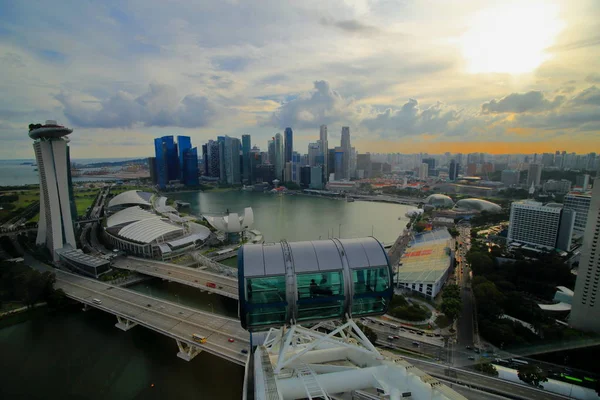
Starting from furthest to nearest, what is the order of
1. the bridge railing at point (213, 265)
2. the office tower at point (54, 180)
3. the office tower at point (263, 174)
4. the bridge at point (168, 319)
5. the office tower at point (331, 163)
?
the office tower at point (331, 163) < the office tower at point (263, 174) < the office tower at point (54, 180) < the bridge railing at point (213, 265) < the bridge at point (168, 319)

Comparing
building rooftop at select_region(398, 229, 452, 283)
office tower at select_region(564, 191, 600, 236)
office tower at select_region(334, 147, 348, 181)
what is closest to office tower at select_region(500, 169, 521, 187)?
office tower at select_region(564, 191, 600, 236)

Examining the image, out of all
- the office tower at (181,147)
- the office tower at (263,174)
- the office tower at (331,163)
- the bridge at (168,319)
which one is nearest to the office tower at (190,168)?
the office tower at (181,147)

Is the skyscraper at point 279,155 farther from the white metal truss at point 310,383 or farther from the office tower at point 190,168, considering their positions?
the white metal truss at point 310,383

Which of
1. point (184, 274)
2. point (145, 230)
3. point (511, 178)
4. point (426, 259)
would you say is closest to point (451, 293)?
point (426, 259)

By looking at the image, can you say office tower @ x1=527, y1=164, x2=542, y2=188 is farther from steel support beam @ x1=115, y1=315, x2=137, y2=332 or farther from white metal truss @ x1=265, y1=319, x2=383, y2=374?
steel support beam @ x1=115, y1=315, x2=137, y2=332

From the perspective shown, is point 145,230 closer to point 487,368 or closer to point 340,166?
point 487,368

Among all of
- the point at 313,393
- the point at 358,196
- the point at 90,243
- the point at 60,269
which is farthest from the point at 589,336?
the point at 358,196
